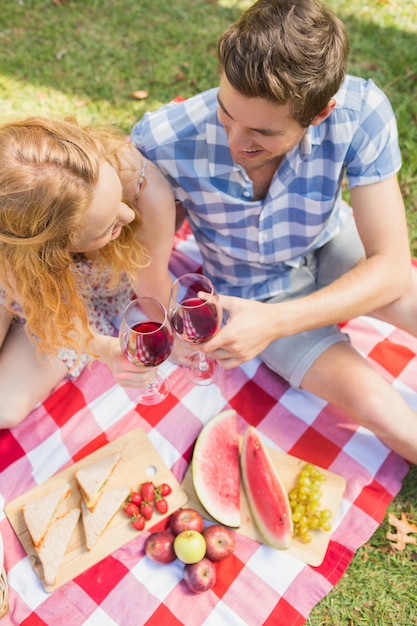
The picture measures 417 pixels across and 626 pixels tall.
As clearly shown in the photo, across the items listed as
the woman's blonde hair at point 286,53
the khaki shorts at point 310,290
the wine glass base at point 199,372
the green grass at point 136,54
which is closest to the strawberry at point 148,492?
the wine glass base at point 199,372

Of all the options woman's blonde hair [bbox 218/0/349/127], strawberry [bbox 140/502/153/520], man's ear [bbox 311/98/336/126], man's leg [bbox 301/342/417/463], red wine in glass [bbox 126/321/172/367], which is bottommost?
strawberry [bbox 140/502/153/520]

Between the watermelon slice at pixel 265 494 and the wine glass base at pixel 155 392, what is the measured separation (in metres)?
0.53

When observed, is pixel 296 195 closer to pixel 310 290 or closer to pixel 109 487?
pixel 310 290

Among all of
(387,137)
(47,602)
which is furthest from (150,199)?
(47,602)

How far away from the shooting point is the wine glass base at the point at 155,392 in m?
3.12

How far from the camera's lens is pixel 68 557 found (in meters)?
2.60

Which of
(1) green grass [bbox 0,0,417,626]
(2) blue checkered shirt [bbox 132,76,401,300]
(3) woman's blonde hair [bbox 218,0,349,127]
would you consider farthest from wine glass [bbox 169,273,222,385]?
(1) green grass [bbox 0,0,417,626]

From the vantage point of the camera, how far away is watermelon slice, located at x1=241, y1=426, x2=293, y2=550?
2.64 meters

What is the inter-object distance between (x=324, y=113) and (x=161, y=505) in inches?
75.5

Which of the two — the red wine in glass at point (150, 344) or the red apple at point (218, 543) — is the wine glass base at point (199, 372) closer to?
the red apple at point (218, 543)

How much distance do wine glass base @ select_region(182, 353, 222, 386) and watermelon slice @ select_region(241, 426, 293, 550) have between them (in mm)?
398

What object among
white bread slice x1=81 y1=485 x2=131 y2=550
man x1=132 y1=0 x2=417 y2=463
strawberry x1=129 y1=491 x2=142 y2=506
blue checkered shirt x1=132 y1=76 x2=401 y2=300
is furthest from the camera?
strawberry x1=129 y1=491 x2=142 y2=506

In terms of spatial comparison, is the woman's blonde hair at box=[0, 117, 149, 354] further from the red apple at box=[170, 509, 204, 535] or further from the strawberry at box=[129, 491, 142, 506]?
the red apple at box=[170, 509, 204, 535]

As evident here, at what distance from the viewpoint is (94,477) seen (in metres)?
2.74
